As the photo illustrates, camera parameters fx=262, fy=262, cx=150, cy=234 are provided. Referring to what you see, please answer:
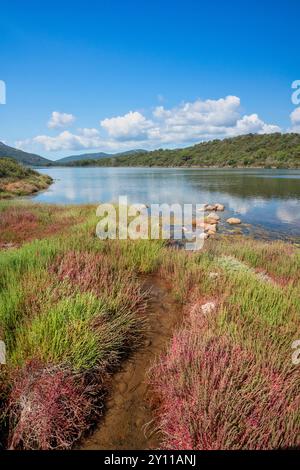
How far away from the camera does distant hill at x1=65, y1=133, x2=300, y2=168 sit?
120 meters

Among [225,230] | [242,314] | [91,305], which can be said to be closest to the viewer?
[91,305]

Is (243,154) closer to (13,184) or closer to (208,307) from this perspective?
(13,184)

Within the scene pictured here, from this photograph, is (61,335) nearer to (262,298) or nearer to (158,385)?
(158,385)

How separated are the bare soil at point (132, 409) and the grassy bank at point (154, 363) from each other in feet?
0.40

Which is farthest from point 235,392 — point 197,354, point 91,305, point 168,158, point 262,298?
point 168,158

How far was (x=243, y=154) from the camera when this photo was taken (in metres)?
143

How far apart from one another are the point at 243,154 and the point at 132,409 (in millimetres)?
155937

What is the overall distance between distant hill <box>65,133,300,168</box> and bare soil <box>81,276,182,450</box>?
122842 millimetres

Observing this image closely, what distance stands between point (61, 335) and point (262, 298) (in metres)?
3.62

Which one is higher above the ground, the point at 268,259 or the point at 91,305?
the point at 91,305

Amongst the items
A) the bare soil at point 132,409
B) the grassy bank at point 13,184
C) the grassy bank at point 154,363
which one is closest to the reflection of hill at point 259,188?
the grassy bank at point 13,184

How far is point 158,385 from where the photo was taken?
10.7 feet

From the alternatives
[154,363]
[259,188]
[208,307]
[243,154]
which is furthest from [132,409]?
[243,154]

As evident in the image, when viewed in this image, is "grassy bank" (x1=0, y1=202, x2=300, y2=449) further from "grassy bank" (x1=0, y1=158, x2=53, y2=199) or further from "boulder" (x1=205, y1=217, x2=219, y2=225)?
"grassy bank" (x1=0, y1=158, x2=53, y2=199)
